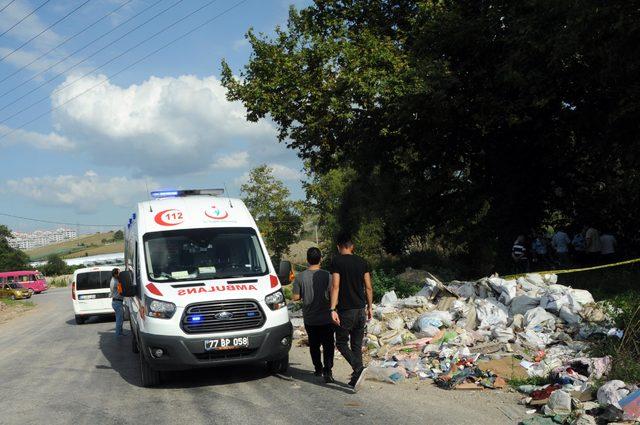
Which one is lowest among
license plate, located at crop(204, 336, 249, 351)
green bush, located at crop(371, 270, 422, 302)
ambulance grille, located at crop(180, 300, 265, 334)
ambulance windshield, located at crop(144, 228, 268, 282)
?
green bush, located at crop(371, 270, 422, 302)

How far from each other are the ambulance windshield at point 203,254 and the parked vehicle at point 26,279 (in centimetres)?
5089

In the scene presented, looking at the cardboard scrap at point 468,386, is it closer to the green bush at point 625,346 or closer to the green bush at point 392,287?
the green bush at point 625,346

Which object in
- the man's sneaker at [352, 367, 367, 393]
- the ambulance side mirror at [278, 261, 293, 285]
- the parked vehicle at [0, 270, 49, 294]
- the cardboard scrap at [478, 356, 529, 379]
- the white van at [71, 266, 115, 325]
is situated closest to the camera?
the man's sneaker at [352, 367, 367, 393]

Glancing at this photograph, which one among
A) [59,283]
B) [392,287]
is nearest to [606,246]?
[392,287]

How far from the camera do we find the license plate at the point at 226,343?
8.03m

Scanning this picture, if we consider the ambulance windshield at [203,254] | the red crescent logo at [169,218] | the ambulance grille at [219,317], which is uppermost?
the red crescent logo at [169,218]

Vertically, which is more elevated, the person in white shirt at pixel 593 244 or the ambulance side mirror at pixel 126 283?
the ambulance side mirror at pixel 126 283

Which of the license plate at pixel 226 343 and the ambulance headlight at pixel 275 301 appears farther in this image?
the ambulance headlight at pixel 275 301

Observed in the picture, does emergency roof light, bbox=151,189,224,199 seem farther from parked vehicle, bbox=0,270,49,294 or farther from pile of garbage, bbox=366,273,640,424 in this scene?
parked vehicle, bbox=0,270,49,294

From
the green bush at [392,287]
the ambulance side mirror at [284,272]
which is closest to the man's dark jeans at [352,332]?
the ambulance side mirror at [284,272]

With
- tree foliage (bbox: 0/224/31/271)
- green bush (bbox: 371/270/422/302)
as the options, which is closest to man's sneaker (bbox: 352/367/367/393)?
green bush (bbox: 371/270/422/302)

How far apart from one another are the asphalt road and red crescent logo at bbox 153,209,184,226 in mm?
2328

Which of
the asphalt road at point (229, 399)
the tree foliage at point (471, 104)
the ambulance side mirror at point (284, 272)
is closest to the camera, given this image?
the asphalt road at point (229, 399)

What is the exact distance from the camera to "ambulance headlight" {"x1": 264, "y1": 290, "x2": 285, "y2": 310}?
8.52 m
